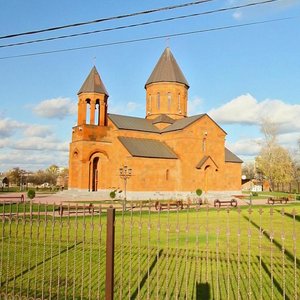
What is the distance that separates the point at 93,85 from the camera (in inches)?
1307

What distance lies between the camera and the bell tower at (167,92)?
37250 millimetres

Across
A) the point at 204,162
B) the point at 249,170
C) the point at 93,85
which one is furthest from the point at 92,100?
the point at 249,170

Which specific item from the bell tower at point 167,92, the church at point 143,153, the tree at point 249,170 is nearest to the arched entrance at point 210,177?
the church at point 143,153

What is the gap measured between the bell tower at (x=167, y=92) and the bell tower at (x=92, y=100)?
20.8 feet

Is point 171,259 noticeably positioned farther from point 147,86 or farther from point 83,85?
point 147,86

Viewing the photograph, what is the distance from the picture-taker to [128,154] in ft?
102

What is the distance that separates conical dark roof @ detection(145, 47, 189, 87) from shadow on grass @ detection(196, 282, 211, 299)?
107 ft

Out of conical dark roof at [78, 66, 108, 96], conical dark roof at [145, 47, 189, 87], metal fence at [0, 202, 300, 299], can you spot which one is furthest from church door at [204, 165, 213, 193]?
metal fence at [0, 202, 300, 299]

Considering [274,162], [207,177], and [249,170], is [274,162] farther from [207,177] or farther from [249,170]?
[249,170]

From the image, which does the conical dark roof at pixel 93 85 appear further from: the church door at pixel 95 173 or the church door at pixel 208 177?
the church door at pixel 208 177

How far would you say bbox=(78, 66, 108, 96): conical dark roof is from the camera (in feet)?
108

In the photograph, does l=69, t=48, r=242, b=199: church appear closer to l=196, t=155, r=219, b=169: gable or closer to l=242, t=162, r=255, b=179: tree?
l=196, t=155, r=219, b=169: gable

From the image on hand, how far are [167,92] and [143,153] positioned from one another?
9135 millimetres

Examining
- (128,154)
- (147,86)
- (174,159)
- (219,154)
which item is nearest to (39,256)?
(128,154)
